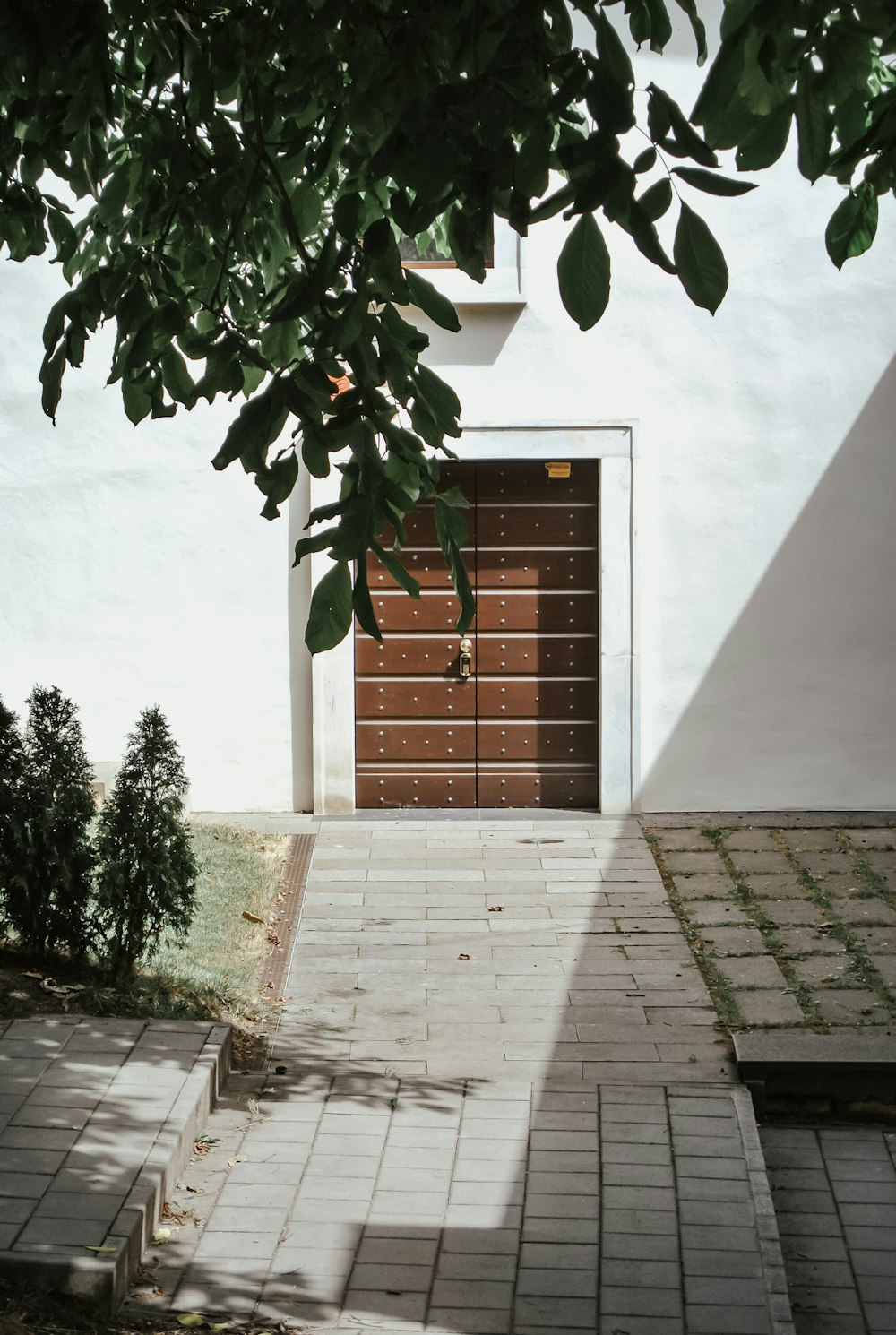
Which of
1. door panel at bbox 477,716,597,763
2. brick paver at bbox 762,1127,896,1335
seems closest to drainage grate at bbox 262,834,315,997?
door panel at bbox 477,716,597,763

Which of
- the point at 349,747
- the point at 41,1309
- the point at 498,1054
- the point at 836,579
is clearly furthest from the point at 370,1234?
the point at 836,579

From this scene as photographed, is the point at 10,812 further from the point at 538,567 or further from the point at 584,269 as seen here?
the point at 538,567

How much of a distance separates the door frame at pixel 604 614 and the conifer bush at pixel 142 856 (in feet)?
14.3

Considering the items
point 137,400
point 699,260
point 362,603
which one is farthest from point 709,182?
point 137,400

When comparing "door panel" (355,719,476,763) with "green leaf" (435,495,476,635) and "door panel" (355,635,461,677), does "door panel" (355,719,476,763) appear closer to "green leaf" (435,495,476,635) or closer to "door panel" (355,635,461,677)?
"door panel" (355,635,461,677)

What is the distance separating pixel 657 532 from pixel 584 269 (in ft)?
28.9

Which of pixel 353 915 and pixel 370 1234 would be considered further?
pixel 353 915

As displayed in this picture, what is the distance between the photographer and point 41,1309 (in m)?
4.01

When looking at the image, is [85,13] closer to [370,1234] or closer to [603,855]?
[370,1234]

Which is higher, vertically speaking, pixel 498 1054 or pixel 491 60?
pixel 491 60

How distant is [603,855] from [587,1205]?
5207 millimetres

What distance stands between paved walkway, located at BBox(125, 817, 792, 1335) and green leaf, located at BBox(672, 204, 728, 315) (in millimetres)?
3070

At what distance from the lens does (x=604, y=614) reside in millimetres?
11102

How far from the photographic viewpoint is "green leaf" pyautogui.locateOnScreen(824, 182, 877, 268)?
284cm
